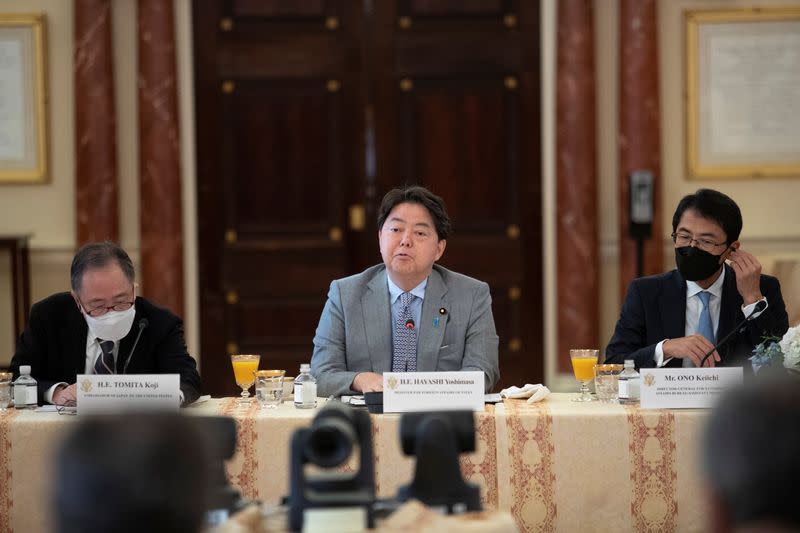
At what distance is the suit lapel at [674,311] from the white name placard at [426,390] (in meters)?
0.96

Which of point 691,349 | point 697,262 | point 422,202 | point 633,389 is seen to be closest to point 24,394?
point 422,202

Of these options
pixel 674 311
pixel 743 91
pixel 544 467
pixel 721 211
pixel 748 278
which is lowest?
pixel 544 467

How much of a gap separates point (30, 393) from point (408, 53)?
3.94m

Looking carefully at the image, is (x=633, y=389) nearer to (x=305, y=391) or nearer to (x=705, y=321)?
(x=705, y=321)

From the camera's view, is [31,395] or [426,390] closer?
[426,390]

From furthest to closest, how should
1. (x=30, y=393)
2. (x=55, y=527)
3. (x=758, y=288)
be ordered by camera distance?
1. (x=758, y=288)
2. (x=30, y=393)
3. (x=55, y=527)

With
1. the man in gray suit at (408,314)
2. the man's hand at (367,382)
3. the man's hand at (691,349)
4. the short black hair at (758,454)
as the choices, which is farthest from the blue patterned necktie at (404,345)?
the short black hair at (758,454)

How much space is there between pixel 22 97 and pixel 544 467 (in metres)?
4.76

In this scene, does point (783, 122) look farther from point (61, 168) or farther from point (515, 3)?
point (61, 168)

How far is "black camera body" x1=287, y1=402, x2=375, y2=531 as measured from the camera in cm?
172

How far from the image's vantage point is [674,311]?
3.67 metres

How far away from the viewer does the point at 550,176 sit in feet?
21.9

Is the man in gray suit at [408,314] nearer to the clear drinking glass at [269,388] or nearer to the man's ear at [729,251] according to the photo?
the clear drinking glass at [269,388]

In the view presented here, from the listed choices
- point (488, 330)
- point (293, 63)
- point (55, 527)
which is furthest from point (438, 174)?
point (55, 527)
